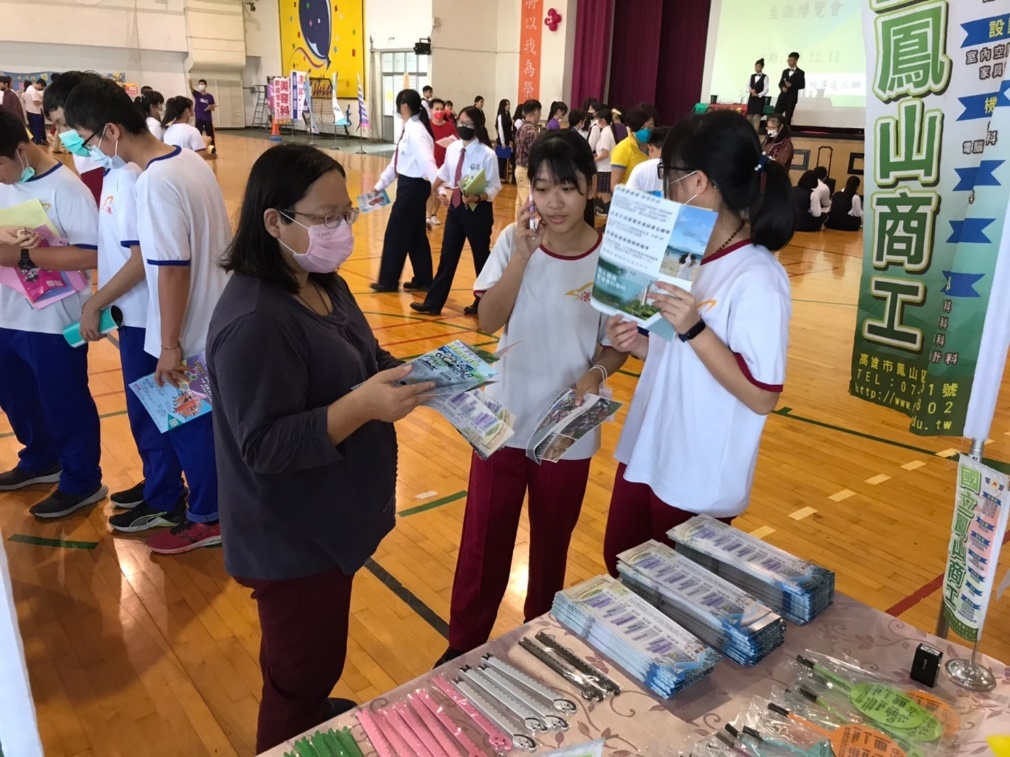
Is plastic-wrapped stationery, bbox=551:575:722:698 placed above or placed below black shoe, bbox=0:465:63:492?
above

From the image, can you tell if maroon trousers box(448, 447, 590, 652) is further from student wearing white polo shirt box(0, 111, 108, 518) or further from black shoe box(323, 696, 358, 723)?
student wearing white polo shirt box(0, 111, 108, 518)

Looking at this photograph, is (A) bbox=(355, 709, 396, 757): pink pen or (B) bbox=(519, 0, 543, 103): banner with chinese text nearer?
(A) bbox=(355, 709, 396, 757): pink pen

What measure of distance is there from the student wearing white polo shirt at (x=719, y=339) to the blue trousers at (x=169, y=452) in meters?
1.73

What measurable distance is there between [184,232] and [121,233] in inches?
13.3

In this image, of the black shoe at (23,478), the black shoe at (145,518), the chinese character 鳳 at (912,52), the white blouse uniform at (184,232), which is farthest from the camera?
the black shoe at (23,478)

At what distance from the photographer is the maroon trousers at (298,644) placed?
152cm

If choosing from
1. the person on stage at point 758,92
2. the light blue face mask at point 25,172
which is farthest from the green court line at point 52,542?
the person on stage at point 758,92

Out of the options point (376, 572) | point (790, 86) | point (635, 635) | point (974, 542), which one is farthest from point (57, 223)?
point (790, 86)

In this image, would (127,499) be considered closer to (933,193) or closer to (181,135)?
(933,193)

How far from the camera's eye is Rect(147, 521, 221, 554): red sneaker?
284 centimetres

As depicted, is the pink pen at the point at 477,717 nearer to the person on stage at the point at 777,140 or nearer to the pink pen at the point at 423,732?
the pink pen at the point at 423,732

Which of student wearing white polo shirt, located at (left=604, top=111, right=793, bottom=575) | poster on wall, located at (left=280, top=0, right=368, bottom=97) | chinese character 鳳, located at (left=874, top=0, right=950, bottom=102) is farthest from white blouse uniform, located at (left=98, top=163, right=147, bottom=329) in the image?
poster on wall, located at (left=280, top=0, right=368, bottom=97)

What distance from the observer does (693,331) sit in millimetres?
1471

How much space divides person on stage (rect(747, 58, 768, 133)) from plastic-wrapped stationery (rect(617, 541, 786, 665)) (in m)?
12.1
